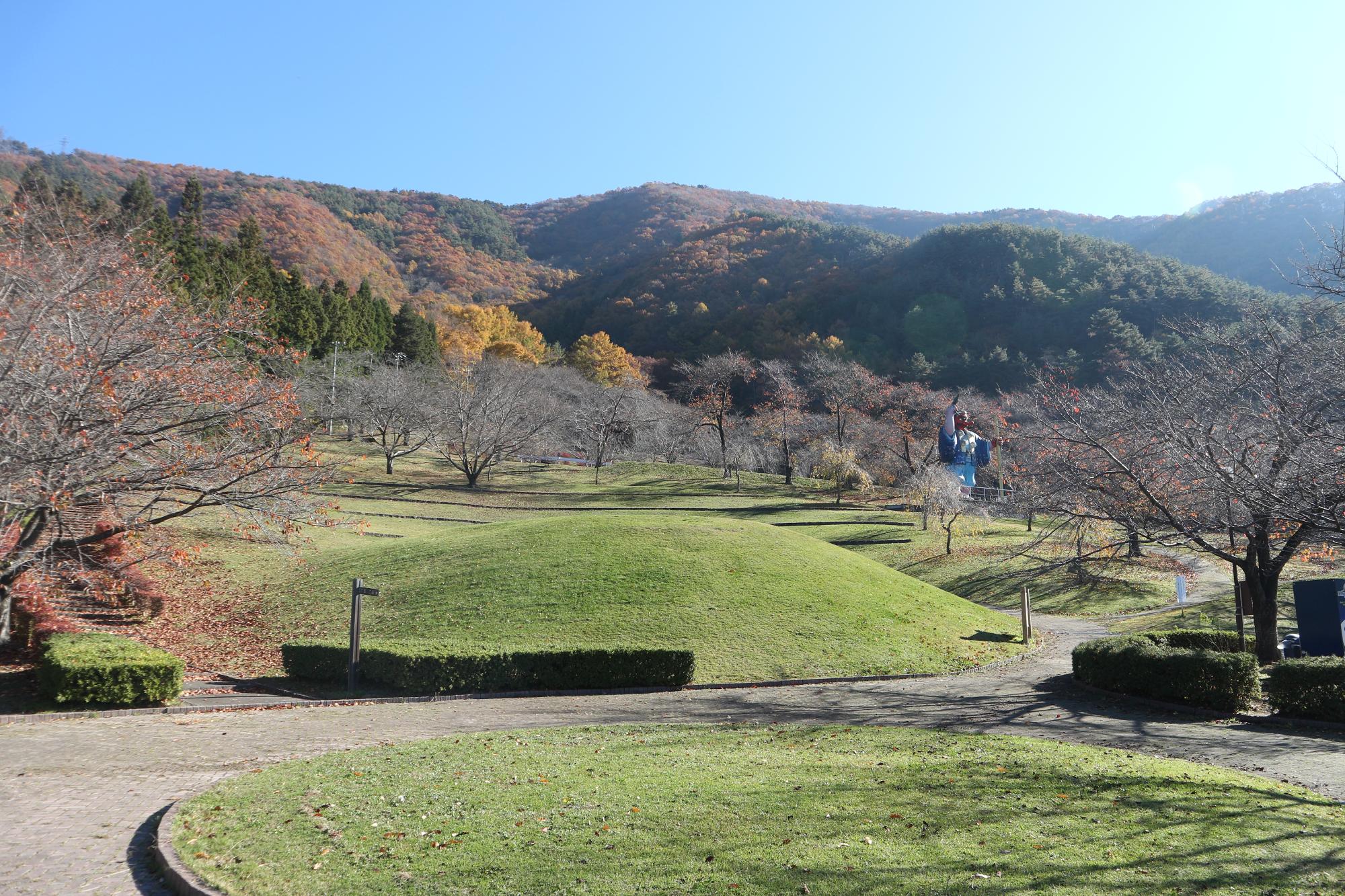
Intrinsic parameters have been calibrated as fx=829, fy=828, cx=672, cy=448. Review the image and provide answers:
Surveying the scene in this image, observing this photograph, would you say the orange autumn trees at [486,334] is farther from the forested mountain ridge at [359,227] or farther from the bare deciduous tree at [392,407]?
the bare deciduous tree at [392,407]

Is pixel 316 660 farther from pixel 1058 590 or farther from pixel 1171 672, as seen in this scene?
pixel 1058 590

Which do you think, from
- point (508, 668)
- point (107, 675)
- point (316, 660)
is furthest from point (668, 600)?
point (107, 675)

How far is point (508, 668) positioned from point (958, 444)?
46.5m

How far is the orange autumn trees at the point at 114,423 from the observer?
12109 mm

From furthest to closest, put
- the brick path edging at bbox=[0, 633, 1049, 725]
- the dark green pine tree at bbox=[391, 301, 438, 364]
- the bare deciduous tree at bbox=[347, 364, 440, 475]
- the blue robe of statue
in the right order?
the dark green pine tree at bbox=[391, 301, 438, 364], the blue robe of statue, the bare deciduous tree at bbox=[347, 364, 440, 475], the brick path edging at bbox=[0, 633, 1049, 725]

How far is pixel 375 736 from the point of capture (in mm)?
10844

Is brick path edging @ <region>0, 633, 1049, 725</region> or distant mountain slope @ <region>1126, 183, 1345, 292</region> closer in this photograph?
brick path edging @ <region>0, 633, 1049, 725</region>

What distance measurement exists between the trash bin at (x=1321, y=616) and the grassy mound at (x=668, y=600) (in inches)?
228

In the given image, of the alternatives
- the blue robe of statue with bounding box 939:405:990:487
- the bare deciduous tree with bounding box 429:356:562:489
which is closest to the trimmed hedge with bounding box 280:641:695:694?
the bare deciduous tree with bounding box 429:356:562:489

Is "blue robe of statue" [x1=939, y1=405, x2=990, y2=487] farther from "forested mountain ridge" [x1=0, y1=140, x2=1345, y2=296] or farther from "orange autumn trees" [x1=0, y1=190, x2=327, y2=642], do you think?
"orange autumn trees" [x1=0, y1=190, x2=327, y2=642]

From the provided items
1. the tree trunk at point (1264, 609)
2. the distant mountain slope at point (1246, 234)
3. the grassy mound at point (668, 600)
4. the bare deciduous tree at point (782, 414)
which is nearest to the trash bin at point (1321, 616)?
the tree trunk at point (1264, 609)

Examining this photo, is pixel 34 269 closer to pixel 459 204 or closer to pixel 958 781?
pixel 958 781

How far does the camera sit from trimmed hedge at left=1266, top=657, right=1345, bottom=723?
36.8 feet

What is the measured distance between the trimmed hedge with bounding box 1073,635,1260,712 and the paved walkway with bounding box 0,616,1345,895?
1.44ft
